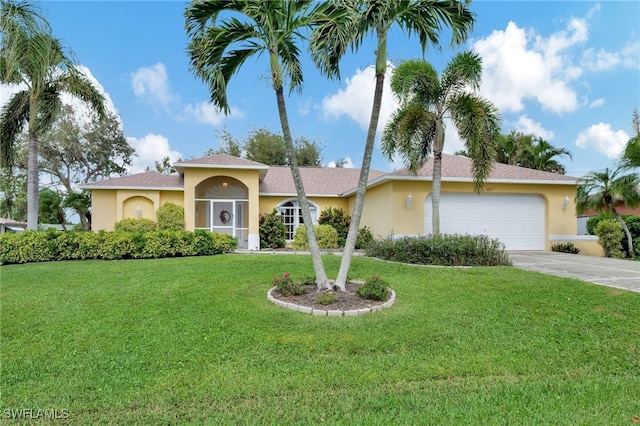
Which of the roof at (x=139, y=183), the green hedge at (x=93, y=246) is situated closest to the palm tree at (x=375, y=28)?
the green hedge at (x=93, y=246)

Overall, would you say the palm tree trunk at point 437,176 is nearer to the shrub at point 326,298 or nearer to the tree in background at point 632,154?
the shrub at point 326,298

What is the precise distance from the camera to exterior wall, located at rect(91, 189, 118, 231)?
17.4 m

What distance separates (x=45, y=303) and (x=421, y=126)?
11419 millimetres

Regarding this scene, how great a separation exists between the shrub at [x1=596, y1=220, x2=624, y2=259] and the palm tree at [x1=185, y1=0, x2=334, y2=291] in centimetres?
1342

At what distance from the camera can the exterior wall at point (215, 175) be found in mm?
16125

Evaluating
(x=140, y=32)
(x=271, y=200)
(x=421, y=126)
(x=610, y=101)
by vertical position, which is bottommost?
(x=271, y=200)

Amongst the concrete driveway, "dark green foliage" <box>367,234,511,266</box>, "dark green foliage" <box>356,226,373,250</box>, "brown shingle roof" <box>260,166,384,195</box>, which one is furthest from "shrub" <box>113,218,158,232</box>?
the concrete driveway

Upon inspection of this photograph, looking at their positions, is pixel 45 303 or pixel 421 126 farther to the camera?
pixel 421 126

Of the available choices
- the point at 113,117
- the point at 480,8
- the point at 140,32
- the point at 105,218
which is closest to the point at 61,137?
the point at 113,117

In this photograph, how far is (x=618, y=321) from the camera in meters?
5.33

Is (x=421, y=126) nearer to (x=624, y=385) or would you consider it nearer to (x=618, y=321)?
(x=618, y=321)

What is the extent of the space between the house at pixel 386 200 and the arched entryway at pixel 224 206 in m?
0.05

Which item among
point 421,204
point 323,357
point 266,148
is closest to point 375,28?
point 323,357

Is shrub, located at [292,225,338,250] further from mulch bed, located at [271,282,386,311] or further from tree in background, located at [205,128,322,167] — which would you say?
tree in background, located at [205,128,322,167]
